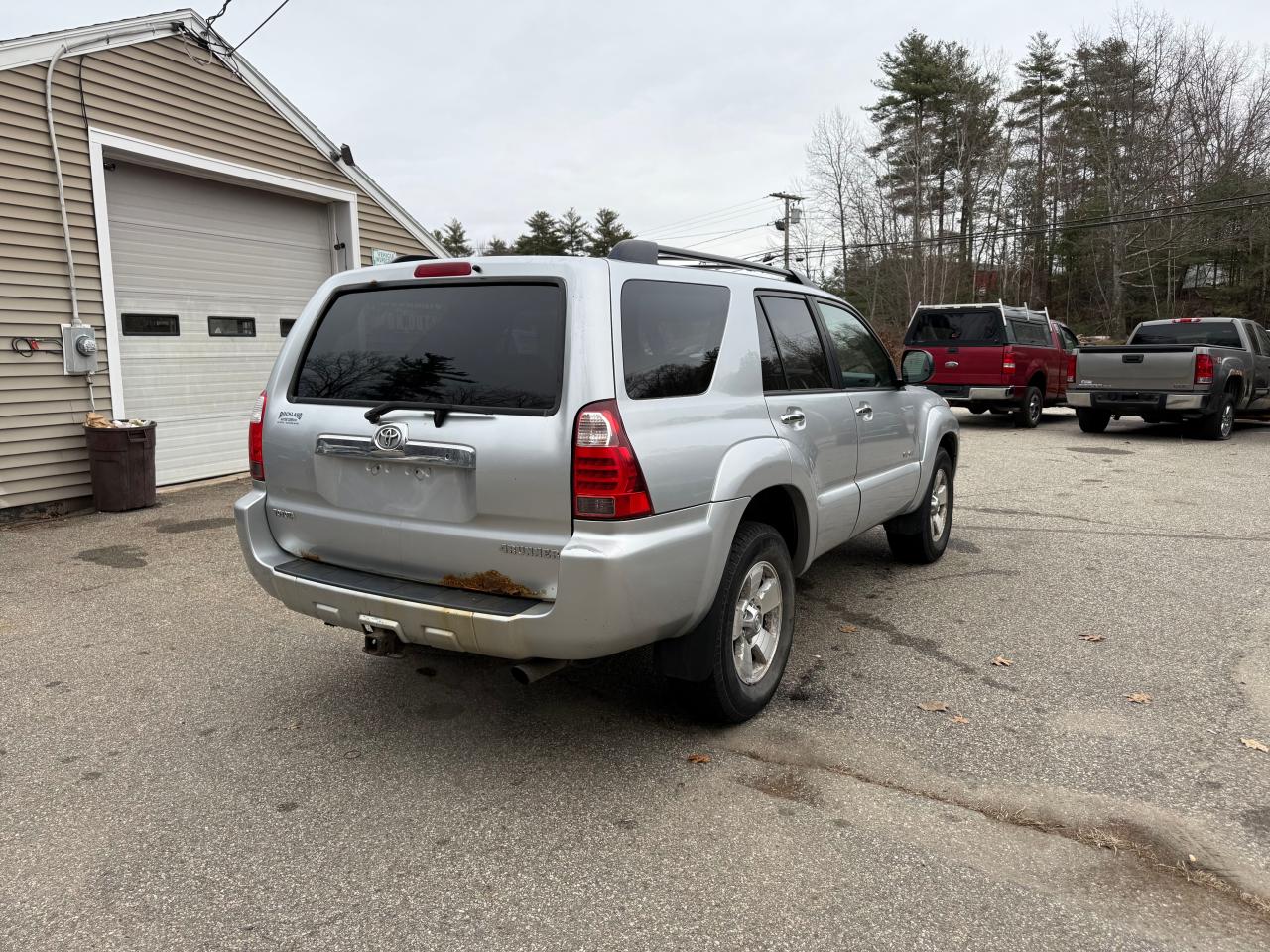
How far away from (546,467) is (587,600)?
17.5 inches

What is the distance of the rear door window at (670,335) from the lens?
3004 millimetres

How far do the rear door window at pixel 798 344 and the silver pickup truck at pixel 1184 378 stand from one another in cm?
1021

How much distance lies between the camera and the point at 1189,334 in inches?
543

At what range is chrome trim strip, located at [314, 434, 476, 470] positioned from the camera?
2.90m

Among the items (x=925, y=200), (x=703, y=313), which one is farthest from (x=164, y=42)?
(x=925, y=200)

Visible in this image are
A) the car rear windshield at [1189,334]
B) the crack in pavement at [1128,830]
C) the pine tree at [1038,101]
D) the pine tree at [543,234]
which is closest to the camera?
the crack in pavement at [1128,830]

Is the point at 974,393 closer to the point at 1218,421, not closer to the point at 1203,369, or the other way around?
the point at 1203,369

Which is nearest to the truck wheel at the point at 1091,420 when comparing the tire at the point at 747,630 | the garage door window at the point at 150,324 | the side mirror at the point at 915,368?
the side mirror at the point at 915,368

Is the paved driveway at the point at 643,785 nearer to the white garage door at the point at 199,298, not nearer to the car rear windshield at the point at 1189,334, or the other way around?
the white garage door at the point at 199,298

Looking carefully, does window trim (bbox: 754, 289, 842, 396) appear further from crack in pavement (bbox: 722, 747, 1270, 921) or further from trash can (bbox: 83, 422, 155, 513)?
trash can (bbox: 83, 422, 155, 513)

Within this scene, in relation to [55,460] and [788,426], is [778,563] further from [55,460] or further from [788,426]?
[55,460]

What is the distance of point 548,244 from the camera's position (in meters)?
64.8

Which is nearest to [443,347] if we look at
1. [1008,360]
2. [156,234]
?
[156,234]

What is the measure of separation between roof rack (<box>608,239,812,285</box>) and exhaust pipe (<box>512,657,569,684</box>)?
146 cm
